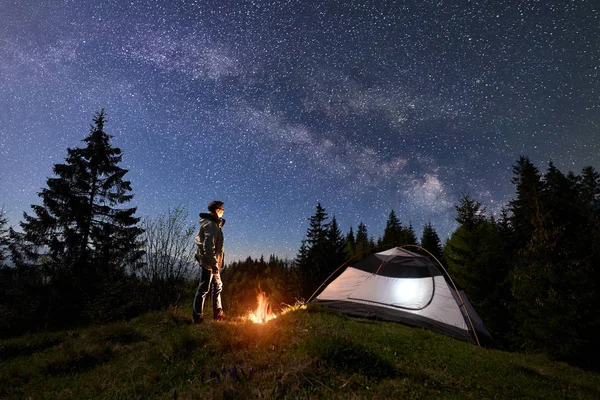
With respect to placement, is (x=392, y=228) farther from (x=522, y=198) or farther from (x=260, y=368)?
(x=260, y=368)

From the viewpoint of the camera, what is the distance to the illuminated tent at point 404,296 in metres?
8.42

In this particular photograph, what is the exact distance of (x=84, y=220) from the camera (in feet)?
54.2

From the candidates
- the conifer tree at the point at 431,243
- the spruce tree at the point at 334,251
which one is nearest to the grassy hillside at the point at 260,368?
the spruce tree at the point at 334,251

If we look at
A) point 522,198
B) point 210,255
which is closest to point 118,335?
point 210,255

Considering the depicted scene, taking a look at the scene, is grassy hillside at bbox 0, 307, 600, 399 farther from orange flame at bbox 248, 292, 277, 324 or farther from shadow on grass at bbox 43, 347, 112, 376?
orange flame at bbox 248, 292, 277, 324

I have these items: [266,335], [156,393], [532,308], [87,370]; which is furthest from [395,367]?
[532,308]

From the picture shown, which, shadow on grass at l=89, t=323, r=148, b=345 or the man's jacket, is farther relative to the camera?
the man's jacket

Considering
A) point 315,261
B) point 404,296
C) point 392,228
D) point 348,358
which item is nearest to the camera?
point 348,358

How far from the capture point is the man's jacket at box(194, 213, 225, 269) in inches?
264

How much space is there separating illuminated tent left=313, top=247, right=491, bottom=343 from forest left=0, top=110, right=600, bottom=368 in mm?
878

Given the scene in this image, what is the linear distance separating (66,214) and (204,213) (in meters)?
14.2

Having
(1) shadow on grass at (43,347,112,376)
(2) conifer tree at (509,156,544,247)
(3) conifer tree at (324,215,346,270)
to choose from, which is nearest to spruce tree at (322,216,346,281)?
(3) conifer tree at (324,215,346,270)

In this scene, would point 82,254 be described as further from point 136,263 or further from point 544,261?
point 544,261

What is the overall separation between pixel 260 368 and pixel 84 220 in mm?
17353
